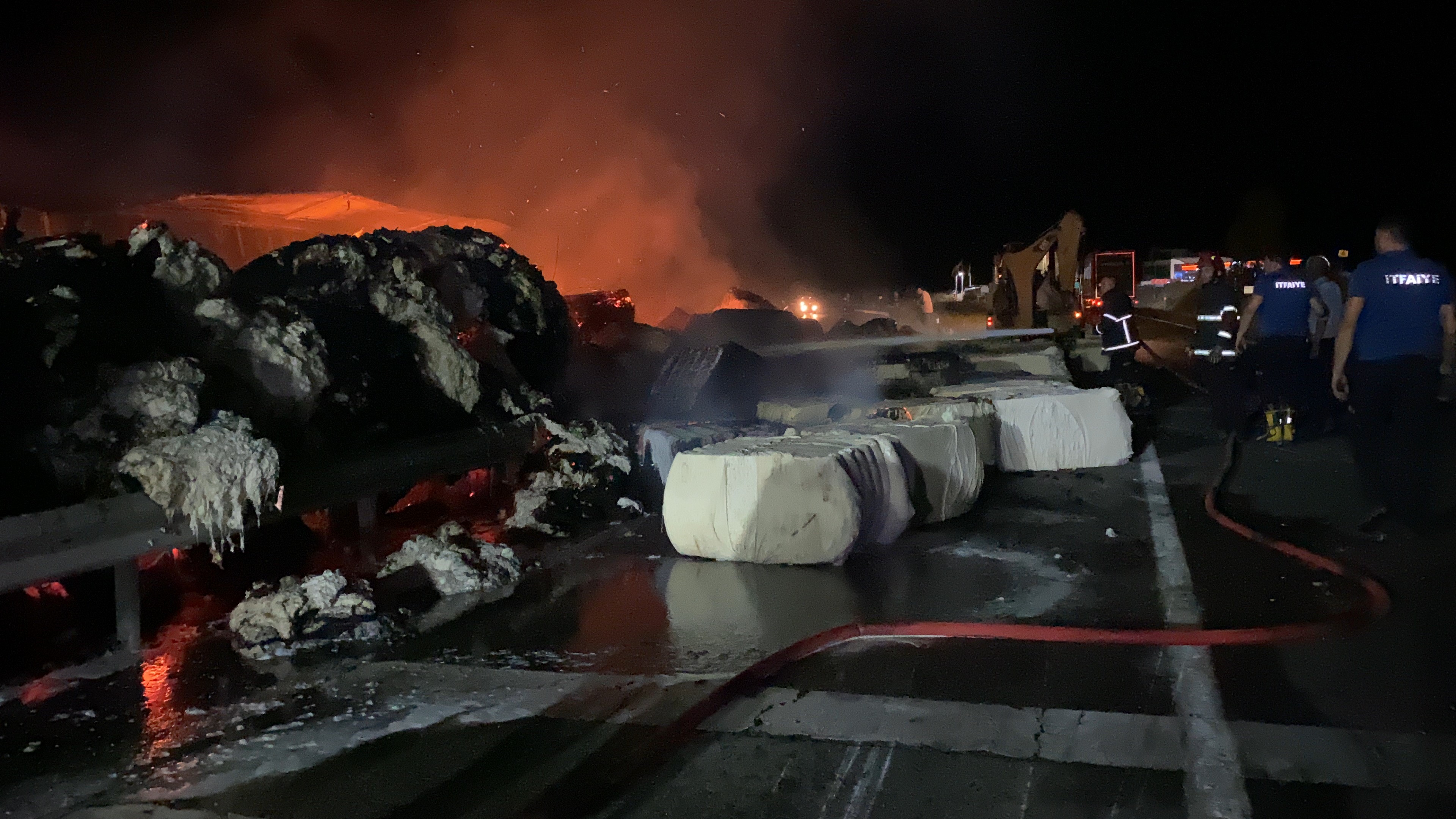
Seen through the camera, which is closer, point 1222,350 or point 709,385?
point 709,385

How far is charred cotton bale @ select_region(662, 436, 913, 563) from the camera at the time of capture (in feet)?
18.3

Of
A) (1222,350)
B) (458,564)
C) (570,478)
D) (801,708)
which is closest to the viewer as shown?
(801,708)

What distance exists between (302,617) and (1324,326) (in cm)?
1115

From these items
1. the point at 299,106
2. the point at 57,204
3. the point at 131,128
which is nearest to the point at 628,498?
the point at 57,204

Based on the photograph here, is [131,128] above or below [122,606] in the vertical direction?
above

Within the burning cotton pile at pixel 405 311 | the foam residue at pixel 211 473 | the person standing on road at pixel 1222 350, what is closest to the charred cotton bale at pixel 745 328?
the person standing on road at pixel 1222 350

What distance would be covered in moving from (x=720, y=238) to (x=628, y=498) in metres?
26.2

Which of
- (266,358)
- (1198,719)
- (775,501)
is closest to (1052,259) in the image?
(775,501)

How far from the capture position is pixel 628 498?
298 inches

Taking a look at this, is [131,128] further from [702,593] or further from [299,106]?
[702,593]

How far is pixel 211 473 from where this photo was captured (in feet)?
15.8

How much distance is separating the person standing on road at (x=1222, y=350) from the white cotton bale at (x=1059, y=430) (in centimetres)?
176

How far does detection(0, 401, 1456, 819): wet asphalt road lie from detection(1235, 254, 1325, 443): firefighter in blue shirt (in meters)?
4.33

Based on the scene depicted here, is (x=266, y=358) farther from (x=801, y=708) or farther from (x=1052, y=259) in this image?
(x=1052, y=259)
